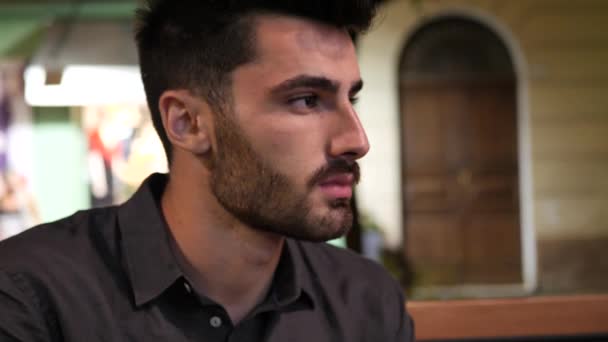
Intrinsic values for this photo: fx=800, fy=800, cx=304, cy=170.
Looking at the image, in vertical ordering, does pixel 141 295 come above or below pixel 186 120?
below

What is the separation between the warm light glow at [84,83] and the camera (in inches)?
206

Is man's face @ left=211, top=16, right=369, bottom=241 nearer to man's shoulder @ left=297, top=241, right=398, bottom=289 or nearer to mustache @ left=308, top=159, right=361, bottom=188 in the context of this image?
mustache @ left=308, top=159, right=361, bottom=188

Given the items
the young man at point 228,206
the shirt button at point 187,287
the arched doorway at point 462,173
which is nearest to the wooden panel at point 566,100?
the arched doorway at point 462,173

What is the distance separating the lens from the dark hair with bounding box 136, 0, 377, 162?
1.25 m

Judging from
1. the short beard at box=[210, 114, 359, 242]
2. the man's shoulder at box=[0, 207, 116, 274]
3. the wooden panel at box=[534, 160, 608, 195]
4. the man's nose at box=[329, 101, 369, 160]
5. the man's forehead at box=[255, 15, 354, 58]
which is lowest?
the wooden panel at box=[534, 160, 608, 195]

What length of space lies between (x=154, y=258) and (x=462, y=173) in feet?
25.8

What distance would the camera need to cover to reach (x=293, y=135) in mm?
1211

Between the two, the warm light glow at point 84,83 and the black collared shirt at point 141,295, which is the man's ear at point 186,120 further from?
the warm light glow at point 84,83

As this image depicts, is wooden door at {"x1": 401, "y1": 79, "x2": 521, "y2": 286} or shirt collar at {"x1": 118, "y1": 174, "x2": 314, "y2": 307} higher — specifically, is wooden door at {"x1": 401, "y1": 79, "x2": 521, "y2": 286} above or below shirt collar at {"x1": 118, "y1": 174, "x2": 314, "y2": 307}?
below

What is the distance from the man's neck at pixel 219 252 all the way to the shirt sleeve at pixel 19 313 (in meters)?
0.23

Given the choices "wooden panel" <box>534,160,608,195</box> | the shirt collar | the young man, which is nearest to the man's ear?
the young man

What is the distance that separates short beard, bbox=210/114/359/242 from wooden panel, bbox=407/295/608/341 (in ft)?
1.82

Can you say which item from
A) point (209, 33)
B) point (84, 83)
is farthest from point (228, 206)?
point (84, 83)

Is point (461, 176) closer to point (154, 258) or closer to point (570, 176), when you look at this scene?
point (570, 176)
